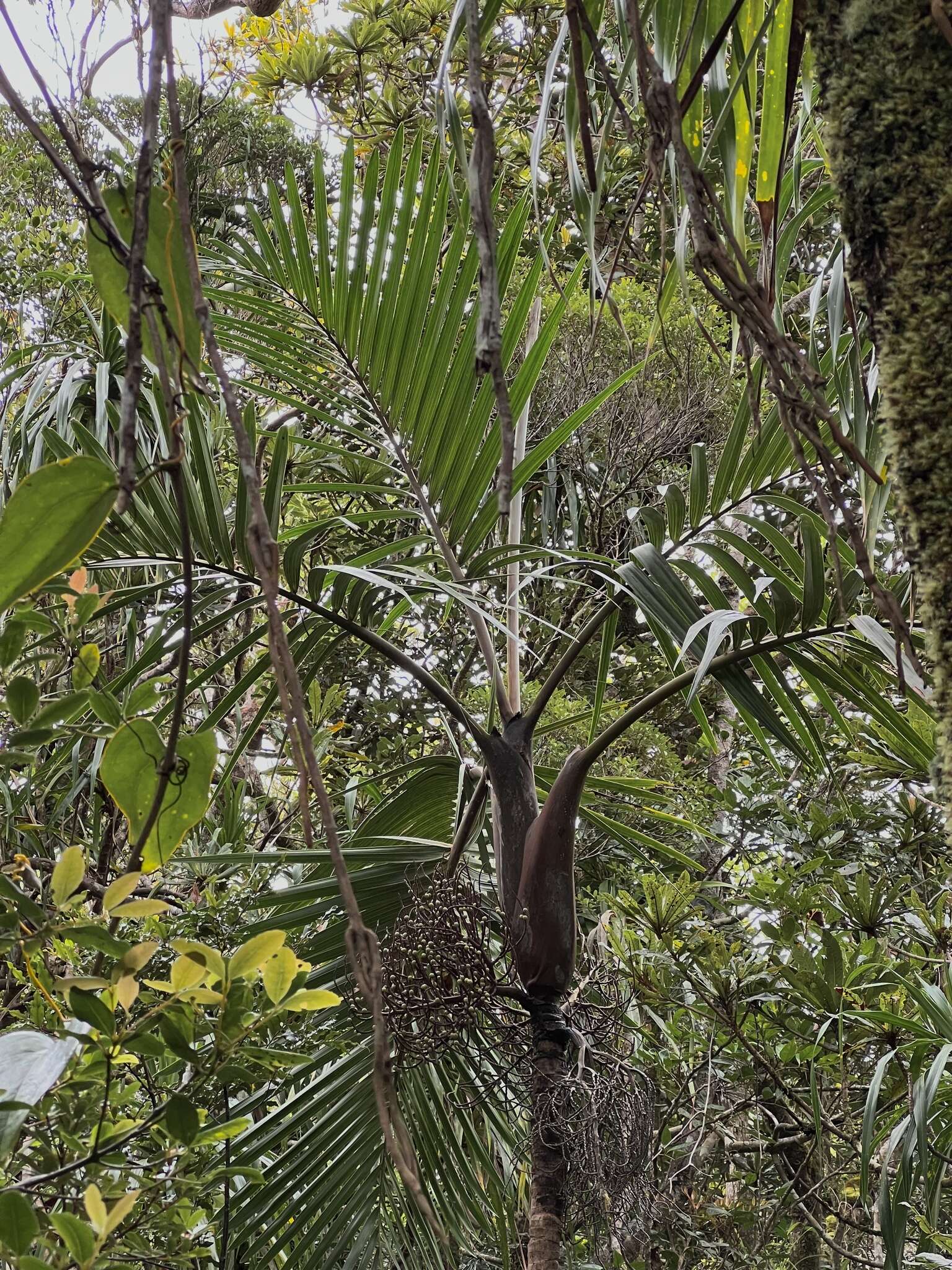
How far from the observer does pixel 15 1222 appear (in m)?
0.58

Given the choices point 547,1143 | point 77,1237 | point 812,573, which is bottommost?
point 547,1143

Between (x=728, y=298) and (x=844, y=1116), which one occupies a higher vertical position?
(x=728, y=298)

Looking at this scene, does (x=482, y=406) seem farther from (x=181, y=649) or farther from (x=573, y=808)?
(x=181, y=649)

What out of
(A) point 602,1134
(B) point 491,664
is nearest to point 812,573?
(B) point 491,664

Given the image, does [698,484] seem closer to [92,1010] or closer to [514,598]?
[514,598]

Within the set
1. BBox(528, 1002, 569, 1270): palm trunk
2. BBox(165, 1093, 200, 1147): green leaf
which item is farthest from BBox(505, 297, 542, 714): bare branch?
BBox(165, 1093, 200, 1147): green leaf

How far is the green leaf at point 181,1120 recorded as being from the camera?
66 cm

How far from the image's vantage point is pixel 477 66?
52 centimetres

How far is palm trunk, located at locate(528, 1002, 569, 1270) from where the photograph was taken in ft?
4.33

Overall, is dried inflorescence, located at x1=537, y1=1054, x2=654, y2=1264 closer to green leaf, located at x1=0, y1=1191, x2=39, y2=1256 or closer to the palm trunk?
the palm trunk

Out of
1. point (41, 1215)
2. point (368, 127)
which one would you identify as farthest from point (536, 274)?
point (368, 127)

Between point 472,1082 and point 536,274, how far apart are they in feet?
3.72

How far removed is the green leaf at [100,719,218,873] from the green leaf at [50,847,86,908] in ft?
0.17

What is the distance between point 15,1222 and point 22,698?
0.30 meters
